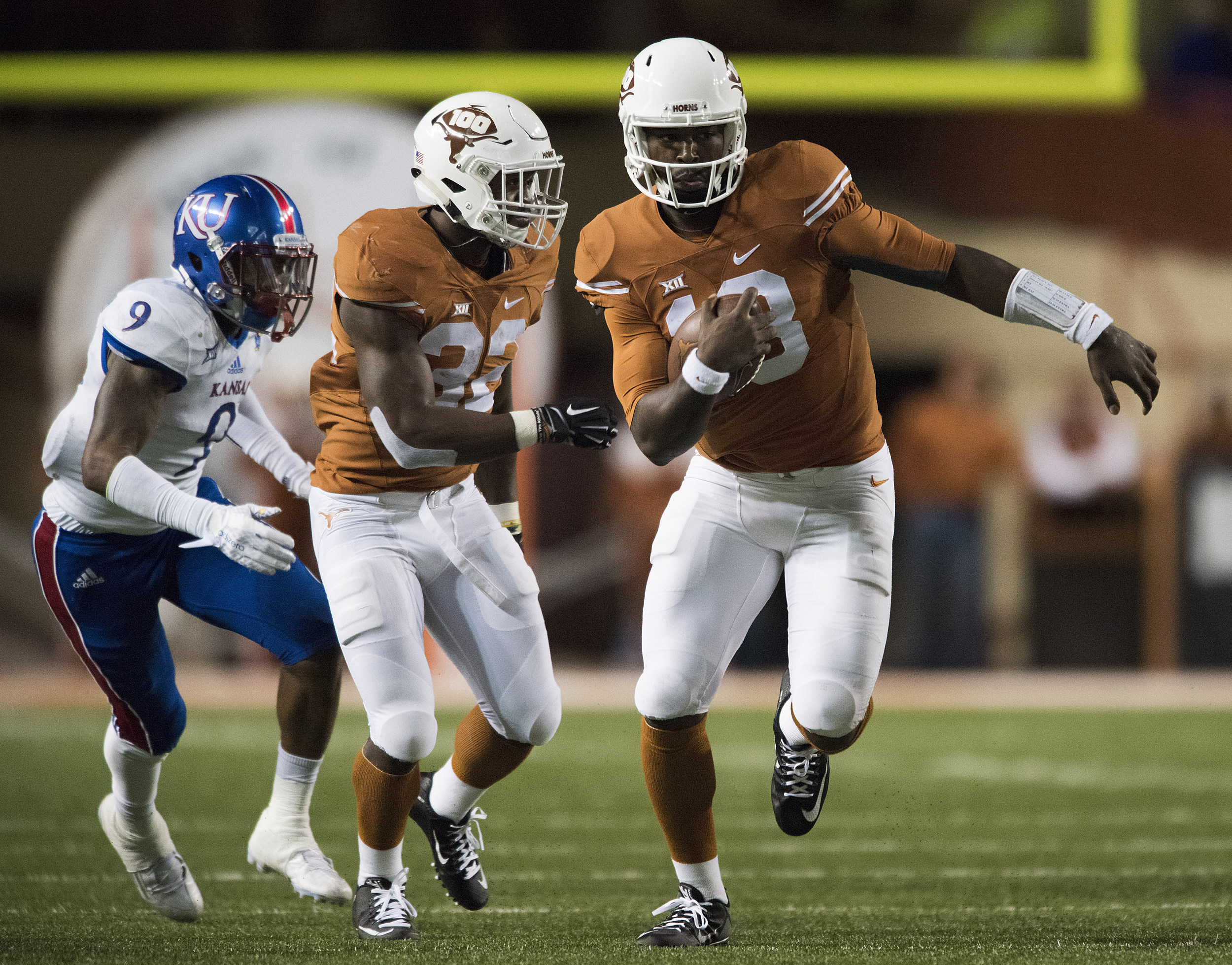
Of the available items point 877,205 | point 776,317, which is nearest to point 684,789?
point 776,317

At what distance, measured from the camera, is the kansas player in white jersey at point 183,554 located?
11.7 ft

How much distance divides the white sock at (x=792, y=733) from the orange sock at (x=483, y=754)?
0.54 meters

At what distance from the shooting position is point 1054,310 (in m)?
3.28

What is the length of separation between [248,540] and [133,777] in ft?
2.68

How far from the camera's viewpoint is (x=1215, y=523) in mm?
8812

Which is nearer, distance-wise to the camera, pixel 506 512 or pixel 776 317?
pixel 776 317

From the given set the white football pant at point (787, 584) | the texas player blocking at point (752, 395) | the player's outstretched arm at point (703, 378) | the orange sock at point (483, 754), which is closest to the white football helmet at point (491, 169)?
the texas player blocking at point (752, 395)

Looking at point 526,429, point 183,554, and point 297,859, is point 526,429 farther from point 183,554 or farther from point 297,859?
point 297,859

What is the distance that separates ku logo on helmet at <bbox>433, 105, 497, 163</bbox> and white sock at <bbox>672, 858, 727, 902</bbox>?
1.49 m

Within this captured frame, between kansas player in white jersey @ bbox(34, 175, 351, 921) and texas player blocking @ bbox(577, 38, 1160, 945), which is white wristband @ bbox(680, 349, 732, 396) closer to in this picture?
texas player blocking @ bbox(577, 38, 1160, 945)

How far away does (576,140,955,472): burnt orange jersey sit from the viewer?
3326 mm

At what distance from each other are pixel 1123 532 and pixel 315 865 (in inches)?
254

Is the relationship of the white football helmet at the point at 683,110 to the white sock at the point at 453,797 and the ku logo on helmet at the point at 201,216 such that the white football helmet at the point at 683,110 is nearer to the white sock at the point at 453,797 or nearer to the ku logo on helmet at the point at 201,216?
the ku logo on helmet at the point at 201,216

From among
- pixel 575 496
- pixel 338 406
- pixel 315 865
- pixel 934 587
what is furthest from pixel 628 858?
pixel 575 496
